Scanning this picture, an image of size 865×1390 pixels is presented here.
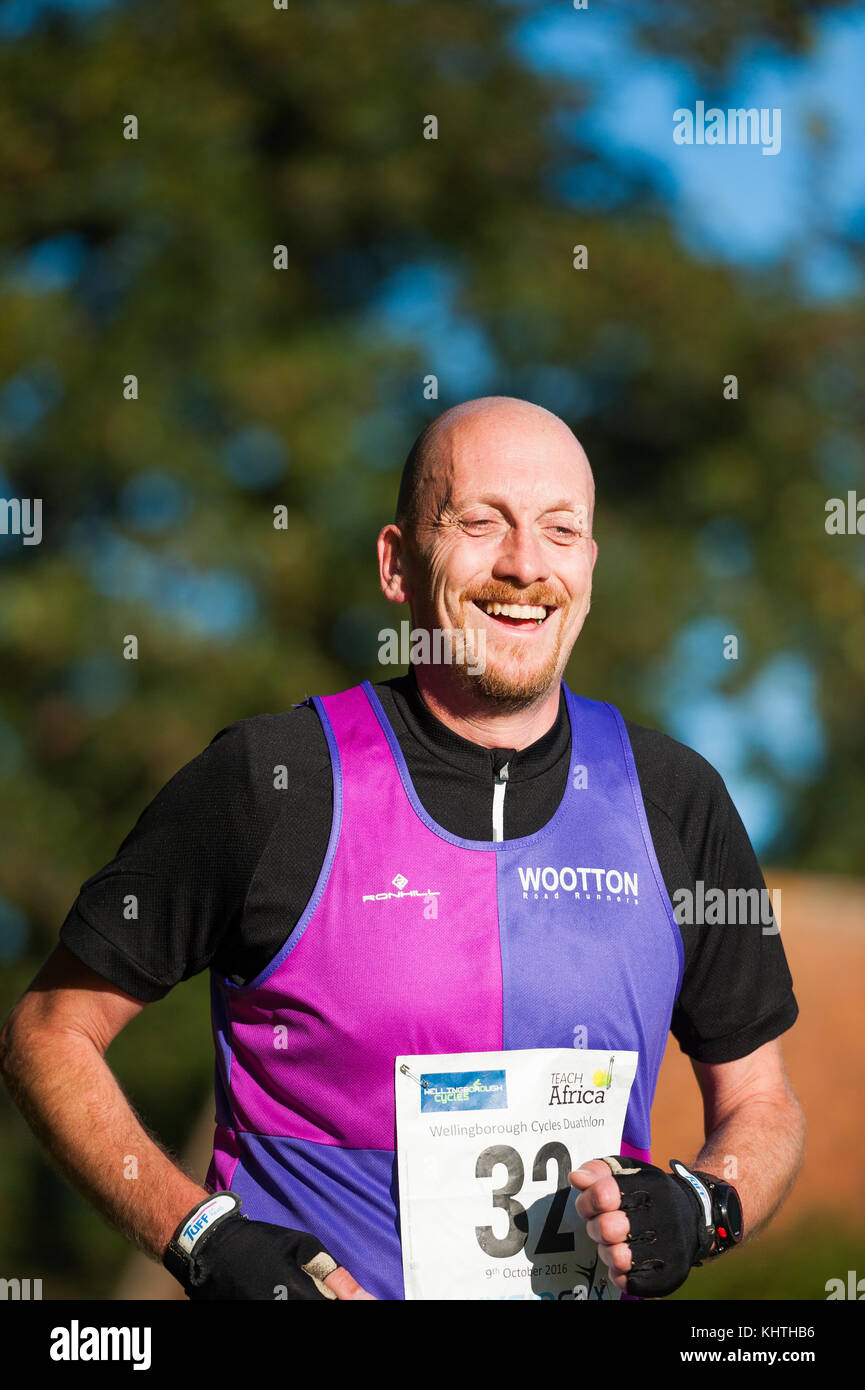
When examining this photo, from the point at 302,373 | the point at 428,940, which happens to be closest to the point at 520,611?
the point at 428,940

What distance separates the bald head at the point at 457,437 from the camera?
3.14 m

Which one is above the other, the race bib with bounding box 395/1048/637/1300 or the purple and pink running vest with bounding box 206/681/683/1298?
the purple and pink running vest with bounding box 206/681/683/1298

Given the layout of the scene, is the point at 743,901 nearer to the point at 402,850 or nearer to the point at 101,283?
the point at 402,850

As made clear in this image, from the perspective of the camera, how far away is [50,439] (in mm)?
12031

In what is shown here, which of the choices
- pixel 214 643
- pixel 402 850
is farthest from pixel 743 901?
pixel 214 643

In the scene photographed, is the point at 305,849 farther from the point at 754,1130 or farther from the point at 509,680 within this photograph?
the point at 754,1130

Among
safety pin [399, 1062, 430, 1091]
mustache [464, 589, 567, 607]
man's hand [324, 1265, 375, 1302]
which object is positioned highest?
mustache [464, 589, 567, 607]

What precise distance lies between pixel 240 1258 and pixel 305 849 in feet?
2.35

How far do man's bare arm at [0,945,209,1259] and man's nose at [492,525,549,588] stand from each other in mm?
1085

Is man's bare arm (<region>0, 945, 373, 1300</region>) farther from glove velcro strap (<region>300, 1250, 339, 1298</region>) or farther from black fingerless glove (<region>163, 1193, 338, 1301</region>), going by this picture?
glove velcro strap (<region>300, 1250, 339, 1298</region>)

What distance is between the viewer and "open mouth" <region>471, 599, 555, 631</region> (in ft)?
10.0

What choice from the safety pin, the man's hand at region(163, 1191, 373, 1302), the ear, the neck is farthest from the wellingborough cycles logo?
the ear

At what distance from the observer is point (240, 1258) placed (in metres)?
2.58
